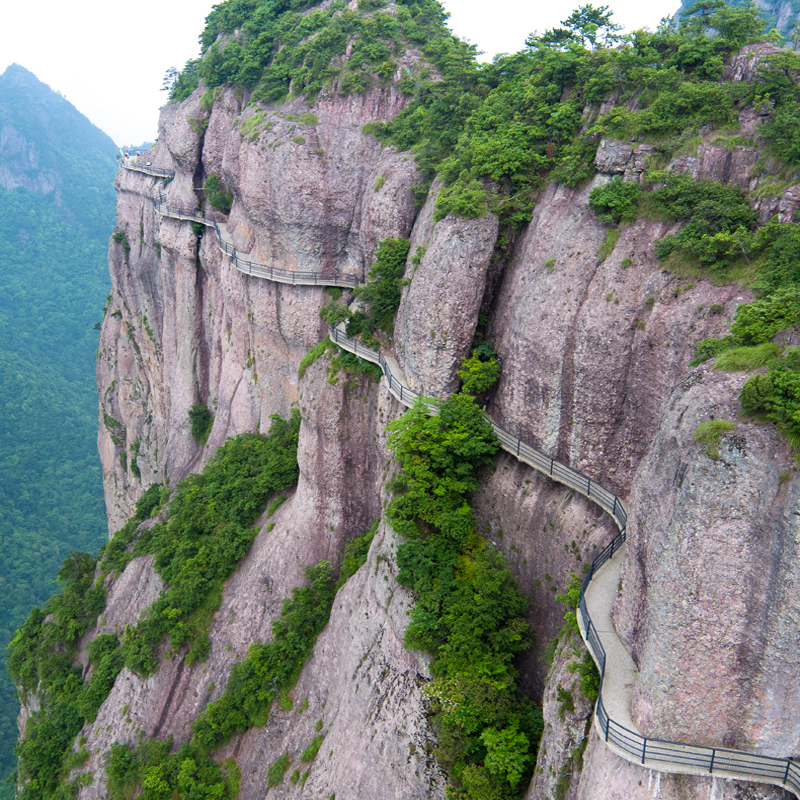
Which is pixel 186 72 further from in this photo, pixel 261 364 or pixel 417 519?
pixel 417 519

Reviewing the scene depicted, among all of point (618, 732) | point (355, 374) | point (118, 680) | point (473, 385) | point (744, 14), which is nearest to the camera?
point (618, 732)

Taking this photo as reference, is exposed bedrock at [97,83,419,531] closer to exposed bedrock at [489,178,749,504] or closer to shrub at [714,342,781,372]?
exposed bedrock at [489,178,749,504]

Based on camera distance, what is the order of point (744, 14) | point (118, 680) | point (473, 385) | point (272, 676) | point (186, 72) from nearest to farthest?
point (744, 14) → point (473, 385) → point (272, 676) → point (118, 680) → point (186, 72)

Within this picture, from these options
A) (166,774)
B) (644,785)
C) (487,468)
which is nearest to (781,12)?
(487,468)

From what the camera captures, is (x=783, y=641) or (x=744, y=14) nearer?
Result: (x=783, y=641)

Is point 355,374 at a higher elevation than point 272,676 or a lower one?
higher

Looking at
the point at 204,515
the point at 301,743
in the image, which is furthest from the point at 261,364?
the point at 301,743

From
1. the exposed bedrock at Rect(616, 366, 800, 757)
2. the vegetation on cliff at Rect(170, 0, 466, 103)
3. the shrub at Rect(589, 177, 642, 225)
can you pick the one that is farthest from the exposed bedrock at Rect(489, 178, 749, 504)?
the vegetation on cliff at Rect(170, 0, 466, 103)
